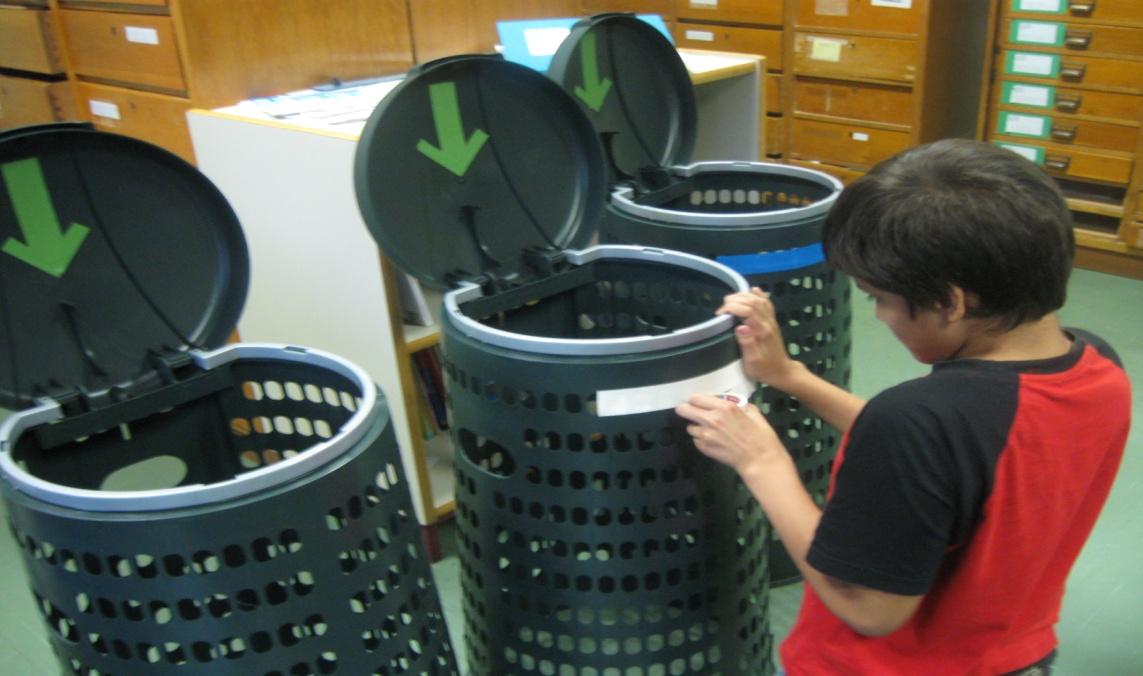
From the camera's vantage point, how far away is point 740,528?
104 cm

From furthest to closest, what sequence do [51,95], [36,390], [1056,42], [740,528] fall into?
[1056,42] → [51,95] → [740,528] → [36,390]

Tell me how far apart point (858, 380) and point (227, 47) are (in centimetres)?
162

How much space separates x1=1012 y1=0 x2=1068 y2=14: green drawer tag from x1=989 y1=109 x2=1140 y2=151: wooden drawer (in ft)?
1.04

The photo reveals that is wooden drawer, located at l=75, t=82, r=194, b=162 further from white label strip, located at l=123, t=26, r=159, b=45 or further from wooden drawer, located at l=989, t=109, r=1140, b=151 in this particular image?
wooden drawer, located at l=989, t=109, r=1140, b=151

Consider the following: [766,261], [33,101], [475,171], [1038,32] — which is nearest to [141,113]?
[33,101]

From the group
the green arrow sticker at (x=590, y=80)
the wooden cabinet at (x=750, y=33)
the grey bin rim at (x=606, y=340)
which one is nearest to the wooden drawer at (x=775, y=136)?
the wooden cabinet at (x=750, y=33)

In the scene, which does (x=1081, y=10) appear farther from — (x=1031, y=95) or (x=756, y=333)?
A: (x=756, y=333)

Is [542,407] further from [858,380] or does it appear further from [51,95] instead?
[51,95]

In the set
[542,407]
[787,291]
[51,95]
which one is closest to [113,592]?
[542,407]

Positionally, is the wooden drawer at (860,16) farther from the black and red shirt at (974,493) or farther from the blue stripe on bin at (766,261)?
the black and red shirt at (974,493)

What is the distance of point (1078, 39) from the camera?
9.60 feet

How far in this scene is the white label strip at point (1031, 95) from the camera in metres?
3.06

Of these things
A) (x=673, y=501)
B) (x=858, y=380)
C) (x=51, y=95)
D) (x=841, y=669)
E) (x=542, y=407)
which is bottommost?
(x=858, y=380)

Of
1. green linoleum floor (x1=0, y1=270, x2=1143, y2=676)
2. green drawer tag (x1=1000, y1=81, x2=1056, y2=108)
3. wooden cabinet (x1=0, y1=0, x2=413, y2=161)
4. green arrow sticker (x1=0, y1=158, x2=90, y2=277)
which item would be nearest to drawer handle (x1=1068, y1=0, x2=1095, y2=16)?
green drawer tag (x1=1000, y1=81, x2=1056, y2=108)
